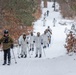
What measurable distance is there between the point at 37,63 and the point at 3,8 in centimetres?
701

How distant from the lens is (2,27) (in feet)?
78.0

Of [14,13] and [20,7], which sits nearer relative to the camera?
[14,13]

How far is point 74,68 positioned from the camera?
49.4ft

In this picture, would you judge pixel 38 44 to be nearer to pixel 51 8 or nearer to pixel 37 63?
pixel 37 63

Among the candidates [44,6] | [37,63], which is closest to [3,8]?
[37,63]

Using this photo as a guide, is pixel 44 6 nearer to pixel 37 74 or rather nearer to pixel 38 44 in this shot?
pixel 38 44

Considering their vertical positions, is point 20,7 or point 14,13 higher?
point 20,7

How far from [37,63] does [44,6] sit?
202 ft

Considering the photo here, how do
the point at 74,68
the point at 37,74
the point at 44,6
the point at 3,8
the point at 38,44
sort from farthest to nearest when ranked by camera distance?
the point at 44,6 < the point at 3,8 < the point at 38,44 < the point at 74,68 < the point at 37,74

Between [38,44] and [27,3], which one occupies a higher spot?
[27,3]

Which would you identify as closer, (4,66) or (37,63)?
(4,66)

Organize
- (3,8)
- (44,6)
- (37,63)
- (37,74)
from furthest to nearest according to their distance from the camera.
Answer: (44,6) < (3,8) < (37,63) < (37,74)

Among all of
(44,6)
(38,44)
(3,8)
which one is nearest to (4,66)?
(38,44)

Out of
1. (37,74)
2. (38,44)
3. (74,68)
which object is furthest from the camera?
(38,44)
